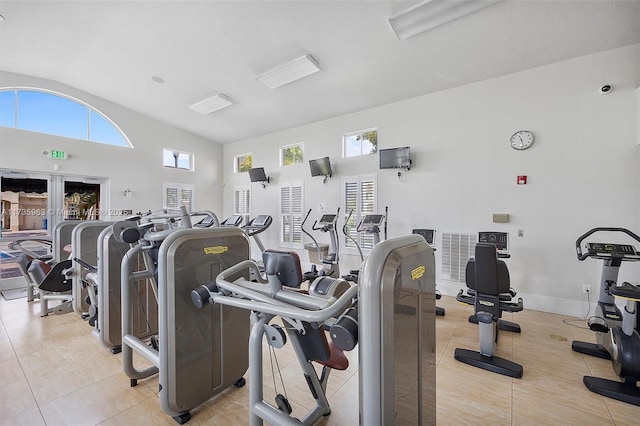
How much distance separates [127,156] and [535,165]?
8395mm

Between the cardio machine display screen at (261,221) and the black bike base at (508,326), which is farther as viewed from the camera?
the cardio machine display screen at (261,221)

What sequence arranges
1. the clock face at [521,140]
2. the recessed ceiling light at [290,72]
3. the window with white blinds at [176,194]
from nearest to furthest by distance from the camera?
the clock face at [521,140]
the recessed ceiling light at [290,72]
the window with white blinds at [176,194]

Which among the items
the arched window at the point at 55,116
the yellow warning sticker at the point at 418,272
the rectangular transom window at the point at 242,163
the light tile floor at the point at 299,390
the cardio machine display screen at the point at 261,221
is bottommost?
the light tile floor at the point at 299,390

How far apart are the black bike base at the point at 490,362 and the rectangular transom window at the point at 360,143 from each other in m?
4.02

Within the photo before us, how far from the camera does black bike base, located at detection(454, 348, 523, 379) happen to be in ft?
8.09

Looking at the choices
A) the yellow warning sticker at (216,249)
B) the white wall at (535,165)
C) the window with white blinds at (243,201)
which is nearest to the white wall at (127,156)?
the window with white blinds at (243,201)

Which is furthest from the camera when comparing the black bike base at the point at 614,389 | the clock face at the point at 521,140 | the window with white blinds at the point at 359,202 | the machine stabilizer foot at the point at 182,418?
the window with white blinds at the point at 359,202

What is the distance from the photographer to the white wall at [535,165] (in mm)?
3631

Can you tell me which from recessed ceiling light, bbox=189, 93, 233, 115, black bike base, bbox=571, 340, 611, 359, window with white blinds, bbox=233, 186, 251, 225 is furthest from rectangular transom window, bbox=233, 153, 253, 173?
black bike base, bbox=571, 340, 611, 359

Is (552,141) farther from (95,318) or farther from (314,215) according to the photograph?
(95,318)

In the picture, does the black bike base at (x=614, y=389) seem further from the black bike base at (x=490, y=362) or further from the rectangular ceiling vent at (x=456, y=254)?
the rectangular ceiling vent at (x=456, y=254)

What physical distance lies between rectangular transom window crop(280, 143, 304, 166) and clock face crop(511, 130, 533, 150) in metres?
4.32

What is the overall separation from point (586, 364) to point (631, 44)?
156 inches

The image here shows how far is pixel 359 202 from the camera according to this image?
19.3ft
